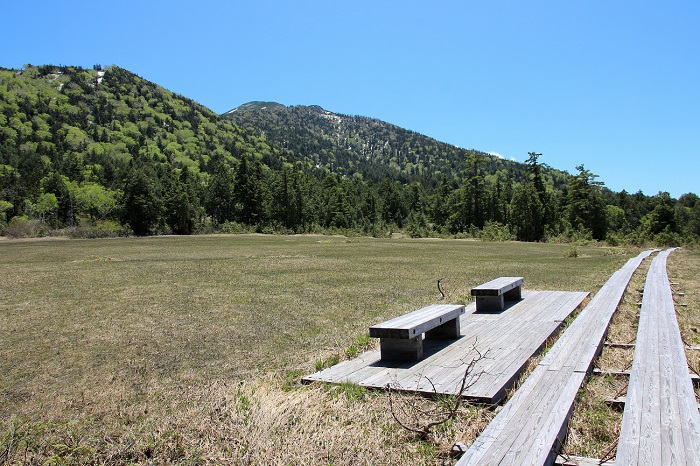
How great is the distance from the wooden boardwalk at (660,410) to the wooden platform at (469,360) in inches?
44.2

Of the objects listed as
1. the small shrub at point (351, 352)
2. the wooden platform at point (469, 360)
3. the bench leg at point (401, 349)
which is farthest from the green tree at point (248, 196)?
the bench leg at point (401, 349)

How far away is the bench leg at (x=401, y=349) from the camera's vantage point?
584 centimetres

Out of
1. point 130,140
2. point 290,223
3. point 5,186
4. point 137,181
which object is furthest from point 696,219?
point 130,140

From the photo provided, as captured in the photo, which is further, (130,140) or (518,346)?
(130,140)

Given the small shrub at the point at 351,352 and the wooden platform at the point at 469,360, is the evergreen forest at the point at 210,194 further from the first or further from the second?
the small shrub at the point at 351,352

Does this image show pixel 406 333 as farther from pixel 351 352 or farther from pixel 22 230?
pixel 22 230

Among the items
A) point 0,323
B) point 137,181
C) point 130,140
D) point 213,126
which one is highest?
point 213,126

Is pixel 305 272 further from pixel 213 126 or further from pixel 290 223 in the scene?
pixel 213 126

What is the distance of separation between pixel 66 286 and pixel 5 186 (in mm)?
86568

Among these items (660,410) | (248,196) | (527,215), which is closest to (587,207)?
(527,215)

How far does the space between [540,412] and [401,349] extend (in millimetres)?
2300

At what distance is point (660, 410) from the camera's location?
3646 mm

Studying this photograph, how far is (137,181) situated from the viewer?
66.1 m

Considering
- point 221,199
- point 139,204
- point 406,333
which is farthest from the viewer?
point 221,199
